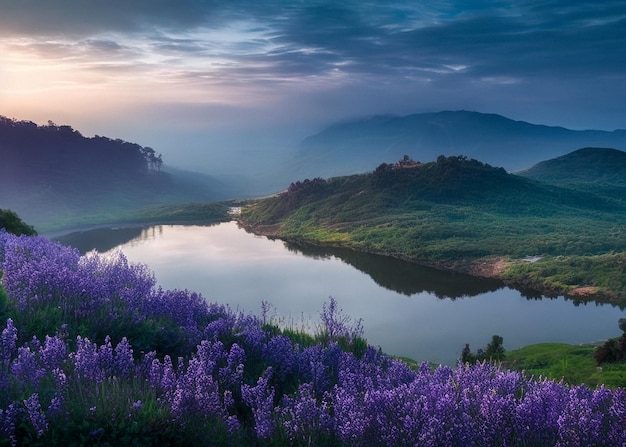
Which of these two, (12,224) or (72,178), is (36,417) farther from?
(72,178)

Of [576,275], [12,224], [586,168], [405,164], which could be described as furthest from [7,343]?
[586,168]

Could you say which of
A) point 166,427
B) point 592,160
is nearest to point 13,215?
point 166,427

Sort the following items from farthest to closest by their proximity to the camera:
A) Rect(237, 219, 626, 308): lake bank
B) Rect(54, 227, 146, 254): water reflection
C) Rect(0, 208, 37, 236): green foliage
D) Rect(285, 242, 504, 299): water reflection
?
1. Rect(54, 227, 146, 254): water reflection
2. Rect(285, 242, 504, 299): water reflection
3. Rect(237, 219, 626, 308): lake bank
4. Rect(0, 208, 37, 236): green foliage

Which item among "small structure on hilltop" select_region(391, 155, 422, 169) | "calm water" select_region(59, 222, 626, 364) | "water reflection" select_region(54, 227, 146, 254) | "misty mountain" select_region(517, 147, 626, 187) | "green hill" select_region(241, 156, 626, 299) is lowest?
"calm water" select_region(59, 222, 626, 364)

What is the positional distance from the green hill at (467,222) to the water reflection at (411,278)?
2728 millimetres

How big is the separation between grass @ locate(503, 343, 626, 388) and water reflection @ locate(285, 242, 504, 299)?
18.6m

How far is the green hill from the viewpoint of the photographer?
53719 millimetres

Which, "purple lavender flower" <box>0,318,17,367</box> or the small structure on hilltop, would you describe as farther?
the small structure on hilltop

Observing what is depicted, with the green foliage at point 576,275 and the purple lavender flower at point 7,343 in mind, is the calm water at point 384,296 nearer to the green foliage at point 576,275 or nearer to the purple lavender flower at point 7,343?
the green foliage at point 576,275

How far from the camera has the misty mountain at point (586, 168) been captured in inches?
6235

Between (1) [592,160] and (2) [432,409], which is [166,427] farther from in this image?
(1) [592,160]

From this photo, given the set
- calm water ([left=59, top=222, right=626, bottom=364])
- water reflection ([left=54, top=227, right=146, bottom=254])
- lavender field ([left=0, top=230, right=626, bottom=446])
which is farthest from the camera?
water reflection ([left=54, top=227, right=146, bottom=254])

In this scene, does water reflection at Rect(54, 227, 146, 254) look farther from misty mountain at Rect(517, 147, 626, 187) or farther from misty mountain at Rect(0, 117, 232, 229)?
misty mountain at Rect(517, 147, 626, 187)

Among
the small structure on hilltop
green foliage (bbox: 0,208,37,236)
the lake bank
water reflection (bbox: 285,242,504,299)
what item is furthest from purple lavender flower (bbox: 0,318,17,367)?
the small structure on hilltop
